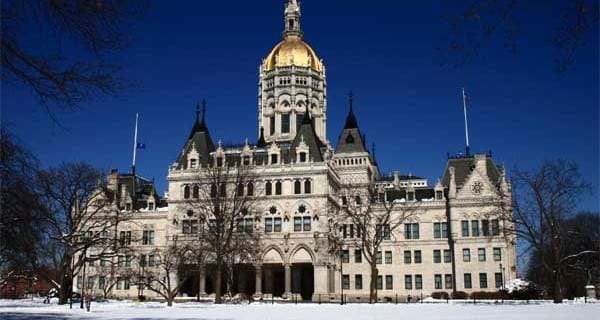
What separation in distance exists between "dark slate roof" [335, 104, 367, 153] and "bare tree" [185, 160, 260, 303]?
23.4 metres

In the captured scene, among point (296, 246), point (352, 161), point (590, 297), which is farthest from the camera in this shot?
point (352, 161)

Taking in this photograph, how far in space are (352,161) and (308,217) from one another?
23641mm

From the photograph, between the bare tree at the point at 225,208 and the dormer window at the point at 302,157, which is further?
the dormer window at the point at 302,157

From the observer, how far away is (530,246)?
157 feet

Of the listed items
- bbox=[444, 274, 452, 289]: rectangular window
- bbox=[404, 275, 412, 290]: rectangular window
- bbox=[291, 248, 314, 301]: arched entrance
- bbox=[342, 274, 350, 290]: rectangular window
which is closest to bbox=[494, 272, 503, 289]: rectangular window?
bbox=[444, 274, 452, 289]: rectangular window

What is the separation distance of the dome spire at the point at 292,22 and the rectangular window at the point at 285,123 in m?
20.5

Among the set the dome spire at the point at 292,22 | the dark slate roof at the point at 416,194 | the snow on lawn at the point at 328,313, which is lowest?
the snow on lawn at the point at 328,313

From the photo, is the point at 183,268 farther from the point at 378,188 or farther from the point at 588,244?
the point at 588,244

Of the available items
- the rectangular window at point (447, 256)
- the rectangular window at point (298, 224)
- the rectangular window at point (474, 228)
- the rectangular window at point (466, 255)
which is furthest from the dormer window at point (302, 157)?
the rectangular window at point (466, 255)

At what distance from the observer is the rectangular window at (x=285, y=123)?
310 ft

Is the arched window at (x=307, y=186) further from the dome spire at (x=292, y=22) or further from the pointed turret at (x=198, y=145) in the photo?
the dome spire at (x=292, y=22)

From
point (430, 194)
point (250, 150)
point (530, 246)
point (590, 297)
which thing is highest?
point (250, 150)

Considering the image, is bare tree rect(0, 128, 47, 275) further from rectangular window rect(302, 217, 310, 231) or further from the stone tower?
the stone tower

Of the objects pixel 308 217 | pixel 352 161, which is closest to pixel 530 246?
pixel 308 217
